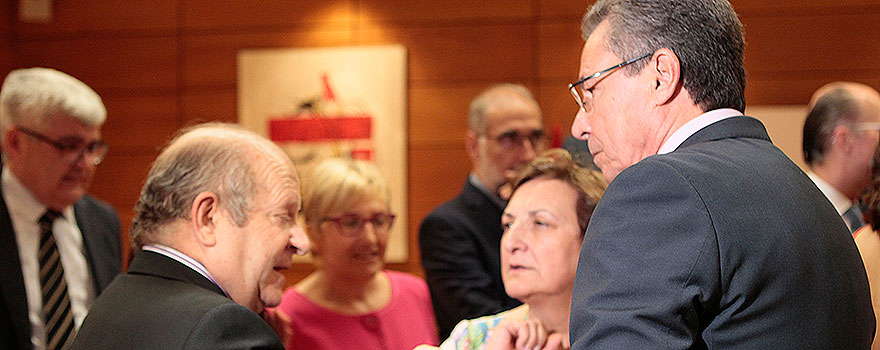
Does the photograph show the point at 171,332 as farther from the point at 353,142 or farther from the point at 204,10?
the point at 204,10

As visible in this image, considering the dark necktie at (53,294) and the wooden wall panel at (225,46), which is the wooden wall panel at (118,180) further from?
the dark necktie at (53,294)

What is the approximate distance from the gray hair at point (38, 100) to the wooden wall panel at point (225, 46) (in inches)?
112

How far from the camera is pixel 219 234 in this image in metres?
1.61

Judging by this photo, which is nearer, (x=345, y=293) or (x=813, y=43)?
(x=345, y=293)

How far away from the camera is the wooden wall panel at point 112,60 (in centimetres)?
584

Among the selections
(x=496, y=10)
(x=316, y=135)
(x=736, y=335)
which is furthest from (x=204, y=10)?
(x=736, y=335)

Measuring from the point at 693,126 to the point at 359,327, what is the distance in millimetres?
1581

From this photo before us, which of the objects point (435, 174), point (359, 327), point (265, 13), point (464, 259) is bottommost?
point (435, 174)

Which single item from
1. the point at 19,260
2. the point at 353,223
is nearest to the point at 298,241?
the point at 353,223

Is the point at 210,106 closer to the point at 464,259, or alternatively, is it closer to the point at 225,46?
the point at 225,46

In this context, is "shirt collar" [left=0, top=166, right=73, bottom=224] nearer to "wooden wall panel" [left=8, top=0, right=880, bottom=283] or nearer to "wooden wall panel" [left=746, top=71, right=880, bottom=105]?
"wooden wall panel" [left=8, top=0, right=880, bottom=283]

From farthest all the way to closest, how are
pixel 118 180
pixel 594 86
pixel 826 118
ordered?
pixel 118 180
pixel 826 118
pixel 594 86

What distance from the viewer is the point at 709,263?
105cm

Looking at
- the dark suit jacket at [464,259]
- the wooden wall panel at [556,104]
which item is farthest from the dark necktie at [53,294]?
the wooden wall panel at [556,104]
